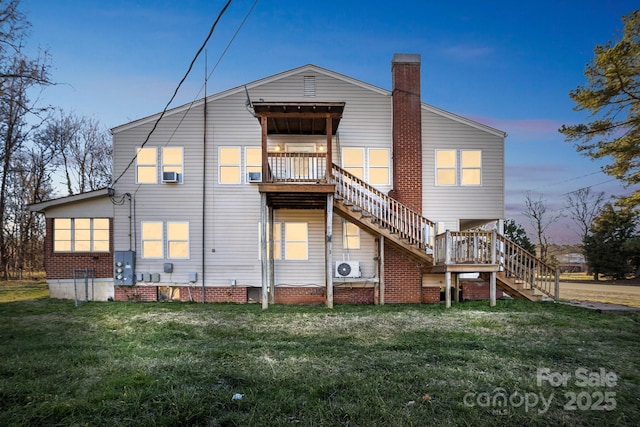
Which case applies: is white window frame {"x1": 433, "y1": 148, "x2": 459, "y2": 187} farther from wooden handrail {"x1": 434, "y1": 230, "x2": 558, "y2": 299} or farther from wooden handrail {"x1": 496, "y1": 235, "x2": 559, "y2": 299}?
wooden handrail {"x1": 496, "y1": 235, "x2": 559, "y2": 299}

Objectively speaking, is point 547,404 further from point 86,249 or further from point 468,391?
point 86,249

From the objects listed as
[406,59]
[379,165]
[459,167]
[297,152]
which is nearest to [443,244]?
[459,167]

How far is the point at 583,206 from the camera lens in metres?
42.5

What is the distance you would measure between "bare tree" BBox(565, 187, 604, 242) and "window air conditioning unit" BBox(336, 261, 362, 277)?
39348 mm

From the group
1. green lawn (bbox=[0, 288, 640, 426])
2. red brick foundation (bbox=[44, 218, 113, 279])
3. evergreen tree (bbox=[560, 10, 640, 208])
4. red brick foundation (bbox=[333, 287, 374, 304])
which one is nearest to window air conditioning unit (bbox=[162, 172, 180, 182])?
red brick foundation (bbox=[44, 218, 113, 279])

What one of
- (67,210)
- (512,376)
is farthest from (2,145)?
(512,376)

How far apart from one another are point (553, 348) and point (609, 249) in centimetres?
3592

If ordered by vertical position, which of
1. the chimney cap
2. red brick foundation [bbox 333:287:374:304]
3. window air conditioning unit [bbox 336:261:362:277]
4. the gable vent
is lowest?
red brick foundation [bbox 333:287:374:304]

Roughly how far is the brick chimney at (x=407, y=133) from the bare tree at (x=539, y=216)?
3506 cm

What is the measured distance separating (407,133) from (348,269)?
18.8ft

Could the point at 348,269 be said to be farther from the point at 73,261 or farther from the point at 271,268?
the point at 73,261

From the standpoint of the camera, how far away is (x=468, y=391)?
4.64 m

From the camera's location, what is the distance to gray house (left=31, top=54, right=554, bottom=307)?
14258 millimetres

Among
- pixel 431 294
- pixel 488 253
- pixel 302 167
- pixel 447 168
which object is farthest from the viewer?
pixel 447 168
